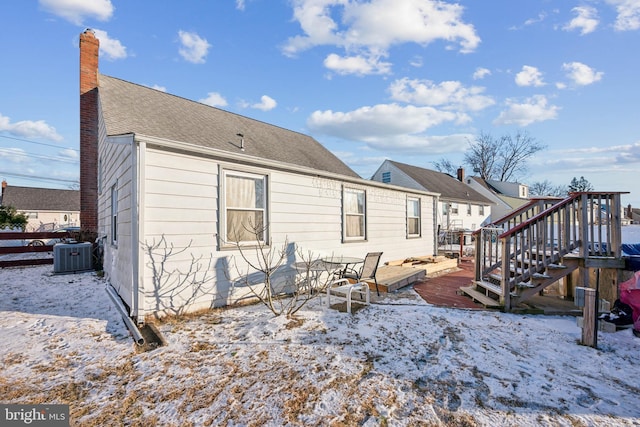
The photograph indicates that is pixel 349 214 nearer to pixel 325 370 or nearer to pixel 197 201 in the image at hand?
pixel 197 201

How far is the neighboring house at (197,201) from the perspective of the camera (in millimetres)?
4523

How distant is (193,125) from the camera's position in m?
7.75

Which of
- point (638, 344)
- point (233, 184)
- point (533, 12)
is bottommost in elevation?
point (638, 344)

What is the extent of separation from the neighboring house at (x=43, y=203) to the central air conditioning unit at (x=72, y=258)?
2987 cm

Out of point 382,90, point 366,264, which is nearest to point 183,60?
point 382,90

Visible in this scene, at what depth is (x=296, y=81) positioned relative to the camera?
12852mm

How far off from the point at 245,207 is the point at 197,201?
0.94m

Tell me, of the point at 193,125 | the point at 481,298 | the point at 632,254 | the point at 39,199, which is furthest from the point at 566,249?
the point at 39,199

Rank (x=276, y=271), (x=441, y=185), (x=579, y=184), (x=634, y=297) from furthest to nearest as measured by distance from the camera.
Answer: (x=579, y=184)
(x=441, y=185)
(x=276, y=271)
(x=634, y=297)

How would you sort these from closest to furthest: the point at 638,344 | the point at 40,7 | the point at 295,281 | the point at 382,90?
the point at 638,344, the point at 295,281, the point at 40,7, the point at 382,90

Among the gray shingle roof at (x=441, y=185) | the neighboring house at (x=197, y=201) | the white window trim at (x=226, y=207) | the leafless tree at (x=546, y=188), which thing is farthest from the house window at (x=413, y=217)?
the leafless tree at (x=546, y=188)

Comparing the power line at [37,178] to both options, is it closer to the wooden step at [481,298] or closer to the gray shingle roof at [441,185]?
the gray shingle roof at [441,185]

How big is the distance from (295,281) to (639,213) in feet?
231

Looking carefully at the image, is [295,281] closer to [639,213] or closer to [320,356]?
[320,356]
